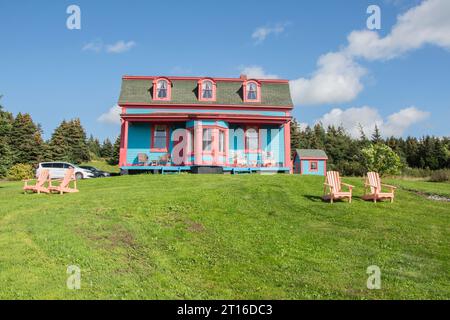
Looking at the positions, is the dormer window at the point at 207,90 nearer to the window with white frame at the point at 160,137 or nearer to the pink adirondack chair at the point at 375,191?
the window with white frame at the point at 160,137

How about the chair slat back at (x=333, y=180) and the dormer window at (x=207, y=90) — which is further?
the dormer window at (x=207, y=90)

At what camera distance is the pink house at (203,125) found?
23281mm

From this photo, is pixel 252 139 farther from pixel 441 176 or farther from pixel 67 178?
pixel 441 176

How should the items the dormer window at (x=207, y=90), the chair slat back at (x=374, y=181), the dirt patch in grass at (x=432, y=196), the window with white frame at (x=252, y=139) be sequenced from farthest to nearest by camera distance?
the dormer window at (x=207, y=90), the window with white frame at (x=252, y=139), the dirt patch in grass at (x=432, y=196), the chair slat back at (x=374, y=181)

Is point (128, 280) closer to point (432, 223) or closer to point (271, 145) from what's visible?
point (432, 223)

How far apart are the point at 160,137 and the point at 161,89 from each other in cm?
367

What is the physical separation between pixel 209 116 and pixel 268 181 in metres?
8.16

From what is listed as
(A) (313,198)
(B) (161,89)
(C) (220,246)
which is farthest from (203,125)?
(C) (220,246)

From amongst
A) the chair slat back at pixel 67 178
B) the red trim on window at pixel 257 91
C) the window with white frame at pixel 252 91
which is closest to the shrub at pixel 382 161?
the red trim on window at pixel 257 91

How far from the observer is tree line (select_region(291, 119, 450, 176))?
48581mm

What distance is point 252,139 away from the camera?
25.5m

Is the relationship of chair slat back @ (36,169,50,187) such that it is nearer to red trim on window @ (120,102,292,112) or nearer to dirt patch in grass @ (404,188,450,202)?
red trim on window @ (120,102,292,112)

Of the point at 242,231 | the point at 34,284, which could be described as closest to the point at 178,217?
the point at 242,231

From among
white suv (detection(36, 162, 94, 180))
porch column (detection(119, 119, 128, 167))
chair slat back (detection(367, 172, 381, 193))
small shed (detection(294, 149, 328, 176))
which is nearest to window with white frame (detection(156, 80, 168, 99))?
porch column (detection(119, 119, 128, 167))
